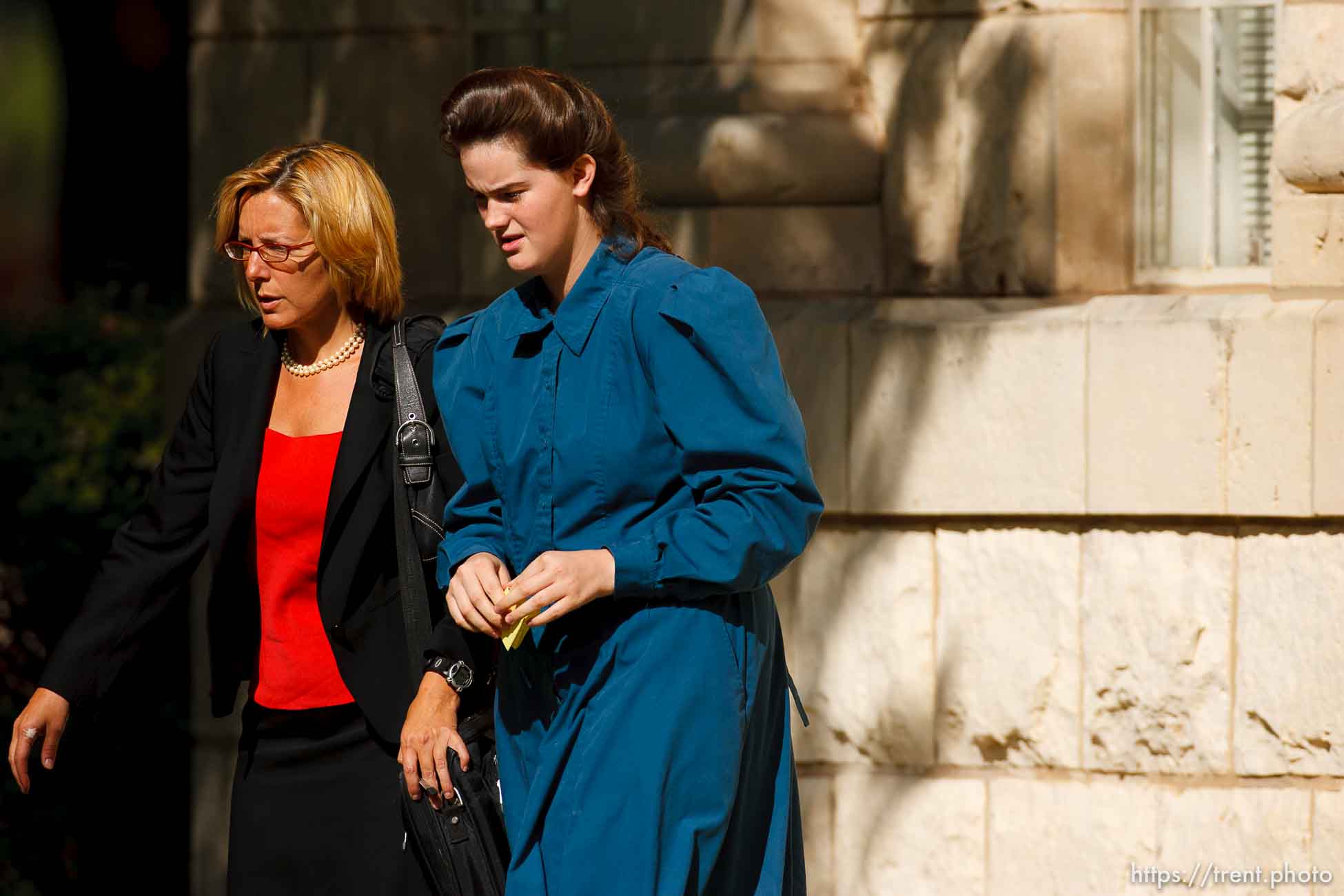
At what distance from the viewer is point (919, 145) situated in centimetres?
483

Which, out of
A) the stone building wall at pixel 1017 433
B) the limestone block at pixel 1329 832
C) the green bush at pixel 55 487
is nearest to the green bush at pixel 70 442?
the green bush at pixel 55 487

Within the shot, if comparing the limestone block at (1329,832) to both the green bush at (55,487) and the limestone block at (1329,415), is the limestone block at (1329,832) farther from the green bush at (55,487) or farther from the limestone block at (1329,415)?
the green bush at (55,487)

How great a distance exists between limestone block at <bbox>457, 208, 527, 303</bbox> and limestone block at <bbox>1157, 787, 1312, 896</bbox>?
2451 millimetres

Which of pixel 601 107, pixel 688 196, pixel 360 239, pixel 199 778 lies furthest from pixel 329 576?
pixel 199 778

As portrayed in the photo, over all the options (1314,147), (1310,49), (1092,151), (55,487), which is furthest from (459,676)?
(55,487)

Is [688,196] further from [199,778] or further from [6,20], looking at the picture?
[6,20]

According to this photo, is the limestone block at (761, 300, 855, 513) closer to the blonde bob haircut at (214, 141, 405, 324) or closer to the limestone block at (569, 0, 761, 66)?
the limestone block at (569, 0, 761, 66)

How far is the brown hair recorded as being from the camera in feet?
9.00

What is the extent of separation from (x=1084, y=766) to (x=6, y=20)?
39.5 feet

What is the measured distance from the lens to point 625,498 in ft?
9.02

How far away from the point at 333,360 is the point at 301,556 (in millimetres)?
426

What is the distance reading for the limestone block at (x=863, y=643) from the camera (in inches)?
183

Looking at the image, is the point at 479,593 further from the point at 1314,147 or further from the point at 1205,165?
the point at 1205,165

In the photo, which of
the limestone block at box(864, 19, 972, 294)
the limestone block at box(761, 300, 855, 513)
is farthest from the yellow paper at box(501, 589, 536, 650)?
the limestone block at box(864, 19, 972, 294)
